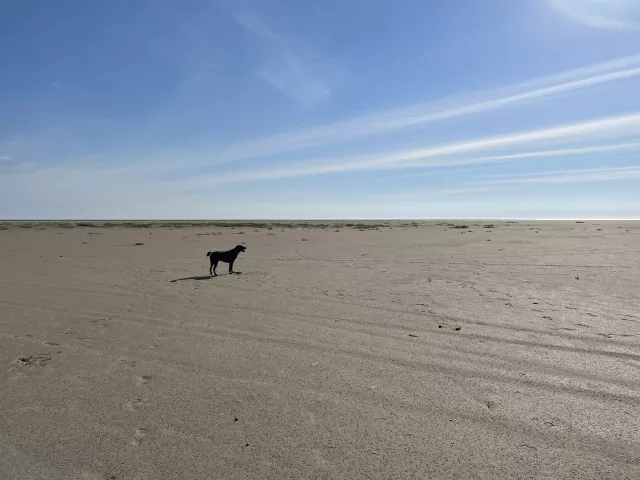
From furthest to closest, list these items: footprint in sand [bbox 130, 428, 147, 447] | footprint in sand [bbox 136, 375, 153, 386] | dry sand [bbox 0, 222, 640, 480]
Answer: footprint in sand [bbox 136, 375, 153, 386]
footprint in sand [bbox 130, 428, 147, 447]
dry sand [bbox 0, 222, 640, 480]

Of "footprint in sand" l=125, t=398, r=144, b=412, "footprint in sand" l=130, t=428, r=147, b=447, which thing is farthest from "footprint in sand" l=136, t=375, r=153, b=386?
"footprint in sand" l=130, t=428, r=147, b=447

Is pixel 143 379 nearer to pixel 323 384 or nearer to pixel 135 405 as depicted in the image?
pixel 135 405

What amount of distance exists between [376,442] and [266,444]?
94 cm

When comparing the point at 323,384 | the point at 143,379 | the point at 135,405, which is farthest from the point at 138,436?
the point at 323,384

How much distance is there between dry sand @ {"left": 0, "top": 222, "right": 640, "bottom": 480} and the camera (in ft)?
11.6

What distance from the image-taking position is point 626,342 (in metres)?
6.40

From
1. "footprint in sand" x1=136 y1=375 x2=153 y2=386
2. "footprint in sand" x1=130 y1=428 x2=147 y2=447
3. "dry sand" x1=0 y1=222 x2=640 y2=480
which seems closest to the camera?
"dry sand" x1=0 y1=222 x2=640 y2=480

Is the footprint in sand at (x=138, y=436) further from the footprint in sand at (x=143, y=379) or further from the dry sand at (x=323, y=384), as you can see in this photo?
the footprint in sand at (x=143, y=379)

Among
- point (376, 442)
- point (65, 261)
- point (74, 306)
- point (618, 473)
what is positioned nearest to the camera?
point (618, 473)

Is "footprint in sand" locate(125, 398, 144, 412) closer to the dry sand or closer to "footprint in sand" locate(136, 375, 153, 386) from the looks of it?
the dry sand

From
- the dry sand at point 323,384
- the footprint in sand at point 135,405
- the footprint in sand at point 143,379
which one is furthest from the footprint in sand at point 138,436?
the footprint in sand at point 143,379

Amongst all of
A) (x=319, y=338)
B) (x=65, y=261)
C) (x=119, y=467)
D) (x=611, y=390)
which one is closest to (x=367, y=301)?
(x=319, y=338)

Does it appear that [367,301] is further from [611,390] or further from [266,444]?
[266,444]

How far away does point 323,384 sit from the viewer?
5.12m
